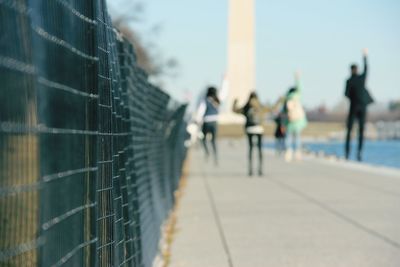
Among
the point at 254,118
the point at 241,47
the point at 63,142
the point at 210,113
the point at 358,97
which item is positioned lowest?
the point at 63,142

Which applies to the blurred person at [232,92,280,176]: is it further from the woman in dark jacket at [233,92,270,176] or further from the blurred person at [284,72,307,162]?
the blurred person at [284,72,307,162]

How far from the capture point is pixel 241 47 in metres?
59.4

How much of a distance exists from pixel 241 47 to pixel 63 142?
186 feet

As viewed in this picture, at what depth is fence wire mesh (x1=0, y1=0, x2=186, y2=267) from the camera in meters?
2.30

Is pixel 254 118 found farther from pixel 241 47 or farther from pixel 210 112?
pixel 241 47

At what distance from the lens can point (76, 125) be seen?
343 centimetres

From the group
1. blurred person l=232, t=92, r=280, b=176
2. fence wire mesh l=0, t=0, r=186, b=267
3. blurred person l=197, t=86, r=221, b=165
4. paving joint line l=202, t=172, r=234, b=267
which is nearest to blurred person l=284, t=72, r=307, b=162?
blurred person l=197, t=86, r=221, b=165

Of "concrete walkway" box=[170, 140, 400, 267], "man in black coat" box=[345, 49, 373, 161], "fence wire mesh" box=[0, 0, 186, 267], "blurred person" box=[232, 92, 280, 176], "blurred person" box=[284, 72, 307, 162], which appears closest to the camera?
"fence wire mesh" box=[0, 0, 186, 267]

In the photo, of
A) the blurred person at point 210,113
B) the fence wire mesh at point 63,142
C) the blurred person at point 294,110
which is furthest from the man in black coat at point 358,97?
the fence wire mesh at point 63,142

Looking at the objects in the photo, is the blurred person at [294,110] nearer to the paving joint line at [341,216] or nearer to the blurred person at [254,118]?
the blurred person at [254,118]

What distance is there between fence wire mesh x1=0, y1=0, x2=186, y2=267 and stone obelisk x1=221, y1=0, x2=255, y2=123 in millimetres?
51441

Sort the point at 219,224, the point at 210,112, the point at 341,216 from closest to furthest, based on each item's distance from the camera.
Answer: the point at 219,224
the point at 341,216
the point at 210,112

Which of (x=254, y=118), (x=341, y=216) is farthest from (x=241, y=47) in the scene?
(x=341, y=216)

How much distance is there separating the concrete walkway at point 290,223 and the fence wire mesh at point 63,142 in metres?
1.99
